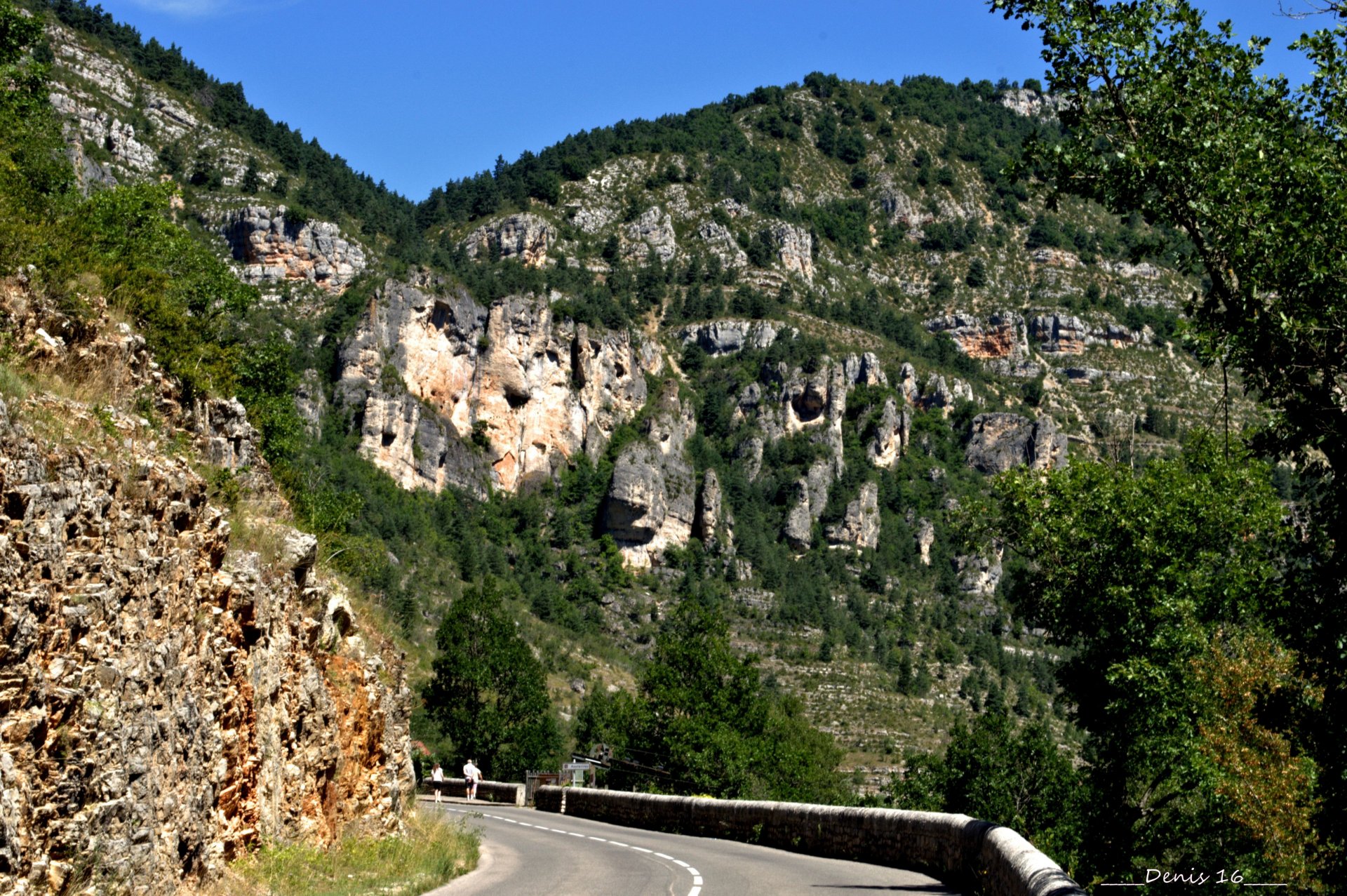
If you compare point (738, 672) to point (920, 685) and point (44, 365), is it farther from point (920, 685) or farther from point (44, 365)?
point (920, 685)

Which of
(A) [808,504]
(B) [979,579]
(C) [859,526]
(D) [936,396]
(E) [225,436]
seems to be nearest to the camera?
(E) [225,436]

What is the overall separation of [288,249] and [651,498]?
58561 millimetres

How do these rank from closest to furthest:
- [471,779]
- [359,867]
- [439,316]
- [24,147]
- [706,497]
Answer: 1. [359,867]
2. [24,147]
3. [471,779]
4. [439,316]
5. [706,497]

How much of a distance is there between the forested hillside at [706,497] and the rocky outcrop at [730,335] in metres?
0.81

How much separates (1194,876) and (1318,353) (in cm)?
1397

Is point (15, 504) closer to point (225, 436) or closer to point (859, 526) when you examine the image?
point (225, 436)

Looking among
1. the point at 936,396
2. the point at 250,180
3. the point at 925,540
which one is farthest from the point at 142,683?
the point at 936,396

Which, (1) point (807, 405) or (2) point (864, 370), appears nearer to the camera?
(1) point (807, 405)

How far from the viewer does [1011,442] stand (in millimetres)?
178500

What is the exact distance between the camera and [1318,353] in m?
8.48

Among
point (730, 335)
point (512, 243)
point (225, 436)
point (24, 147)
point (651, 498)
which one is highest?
point (512, 243)

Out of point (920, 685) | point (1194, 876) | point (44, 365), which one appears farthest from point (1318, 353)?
point (920, 685)

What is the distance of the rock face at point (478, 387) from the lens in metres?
138

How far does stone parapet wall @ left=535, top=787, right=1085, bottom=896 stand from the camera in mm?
11172
